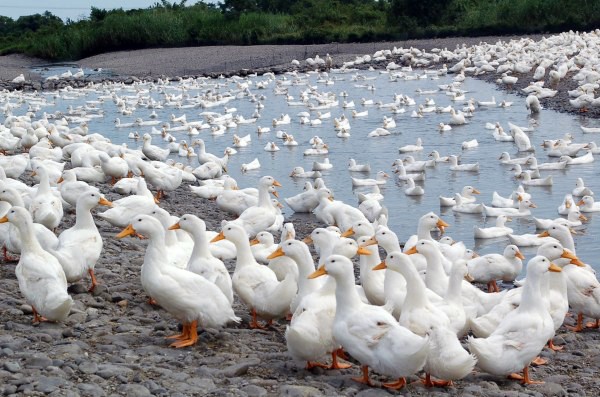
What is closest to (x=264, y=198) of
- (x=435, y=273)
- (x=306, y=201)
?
(x=306, y=201)

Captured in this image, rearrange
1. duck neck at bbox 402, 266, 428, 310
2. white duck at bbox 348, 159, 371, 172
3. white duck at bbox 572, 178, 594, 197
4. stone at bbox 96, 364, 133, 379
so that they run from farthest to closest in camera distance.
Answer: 1. white duck at bbox 348, 159, 371, 172
2. white duck at bbox 572, 178, 594, 197
3. duck neck at bbox 402, 266, 428, 310
4. stone at bbox 96, 364, 133, 379

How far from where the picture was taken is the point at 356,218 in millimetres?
13258

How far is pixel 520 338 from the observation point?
23.3 feet

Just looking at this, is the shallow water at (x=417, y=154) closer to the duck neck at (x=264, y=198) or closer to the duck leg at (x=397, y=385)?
the duck neck at (x=264, y=198)

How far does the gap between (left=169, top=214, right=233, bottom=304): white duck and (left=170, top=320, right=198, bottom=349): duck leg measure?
0.68 m

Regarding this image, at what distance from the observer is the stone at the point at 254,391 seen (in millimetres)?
6379

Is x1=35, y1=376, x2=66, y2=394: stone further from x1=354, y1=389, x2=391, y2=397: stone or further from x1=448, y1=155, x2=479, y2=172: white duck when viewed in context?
x1=448, y1=155, x2=479, y2=172: white duck

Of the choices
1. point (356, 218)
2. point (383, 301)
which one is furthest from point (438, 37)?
point (383, 301)

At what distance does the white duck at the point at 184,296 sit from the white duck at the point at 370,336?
1113mm

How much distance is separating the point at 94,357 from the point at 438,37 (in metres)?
57.5

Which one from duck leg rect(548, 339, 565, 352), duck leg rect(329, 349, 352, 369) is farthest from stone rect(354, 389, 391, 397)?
duck leg rect(548, 339, 565, 352)

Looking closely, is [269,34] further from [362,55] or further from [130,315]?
[130,315]

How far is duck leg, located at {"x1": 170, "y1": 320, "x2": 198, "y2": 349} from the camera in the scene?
7.48m

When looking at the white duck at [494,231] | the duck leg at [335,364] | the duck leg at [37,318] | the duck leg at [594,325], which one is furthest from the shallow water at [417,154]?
the duck leg at [37,318]
